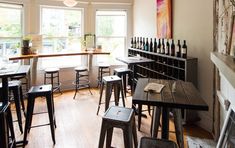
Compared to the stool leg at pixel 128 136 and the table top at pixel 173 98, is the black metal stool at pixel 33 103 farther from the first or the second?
the table top at pixel 173 98

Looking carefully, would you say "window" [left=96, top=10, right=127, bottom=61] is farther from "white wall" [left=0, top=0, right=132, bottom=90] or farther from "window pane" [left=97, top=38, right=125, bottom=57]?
"white wall" [left=0, top=0, right=132, bottom=90]

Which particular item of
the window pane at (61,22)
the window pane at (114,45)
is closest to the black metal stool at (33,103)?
the window pane at (61,22)

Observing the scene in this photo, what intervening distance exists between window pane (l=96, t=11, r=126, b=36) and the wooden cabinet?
1.24 m

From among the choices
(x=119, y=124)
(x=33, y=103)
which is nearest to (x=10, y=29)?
(x=33, y=103)

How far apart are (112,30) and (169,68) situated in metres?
2.58

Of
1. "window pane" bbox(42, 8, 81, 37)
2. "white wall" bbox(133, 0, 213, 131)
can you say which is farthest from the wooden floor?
"window pane" bbox(42, 8, 81, 37)

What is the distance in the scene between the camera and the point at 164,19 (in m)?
4.19

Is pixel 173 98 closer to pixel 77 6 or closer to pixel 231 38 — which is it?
pixel 231 38

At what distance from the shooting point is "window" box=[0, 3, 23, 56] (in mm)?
4561

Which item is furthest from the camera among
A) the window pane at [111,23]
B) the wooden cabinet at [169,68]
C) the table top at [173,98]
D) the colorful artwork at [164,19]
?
the window pane at [111,23]

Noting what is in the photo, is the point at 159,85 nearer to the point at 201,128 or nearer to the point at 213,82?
the point at 213,82

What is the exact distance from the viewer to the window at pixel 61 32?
518 centimetres

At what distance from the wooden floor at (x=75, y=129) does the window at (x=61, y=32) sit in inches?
54.4

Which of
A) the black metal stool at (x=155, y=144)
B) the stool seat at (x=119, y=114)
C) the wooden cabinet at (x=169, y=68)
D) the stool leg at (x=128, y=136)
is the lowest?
the stool leg at (x=128, y=136)
